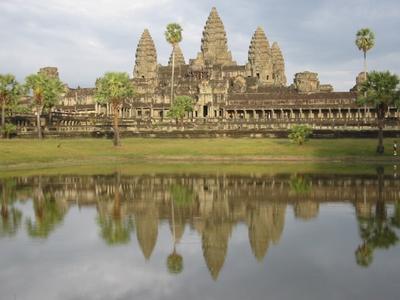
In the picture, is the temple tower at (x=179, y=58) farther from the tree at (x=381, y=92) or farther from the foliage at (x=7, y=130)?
the tree at (x=381, y=92)

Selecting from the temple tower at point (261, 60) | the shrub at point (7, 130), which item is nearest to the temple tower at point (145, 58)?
the temple tower at point (261, 60)

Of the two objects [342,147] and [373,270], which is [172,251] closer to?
[373,270]

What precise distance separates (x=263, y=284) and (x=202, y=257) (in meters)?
3.93

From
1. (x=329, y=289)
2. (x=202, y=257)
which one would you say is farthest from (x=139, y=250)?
(x=329, y=289)

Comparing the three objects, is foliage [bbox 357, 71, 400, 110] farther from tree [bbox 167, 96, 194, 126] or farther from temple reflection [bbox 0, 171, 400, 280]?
tree [bbox 167, 96, 194, 126]

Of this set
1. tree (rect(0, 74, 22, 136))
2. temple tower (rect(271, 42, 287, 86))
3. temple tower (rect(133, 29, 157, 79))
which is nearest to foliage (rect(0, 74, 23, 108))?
tree (rect(0, 74, 22, 136))

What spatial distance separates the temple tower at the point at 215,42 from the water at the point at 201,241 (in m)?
121

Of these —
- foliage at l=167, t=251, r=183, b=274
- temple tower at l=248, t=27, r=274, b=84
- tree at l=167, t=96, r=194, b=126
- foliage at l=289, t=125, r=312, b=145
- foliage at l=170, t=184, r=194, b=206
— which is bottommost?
foliage at l=170, t=184, r=194, b=206

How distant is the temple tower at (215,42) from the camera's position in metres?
162

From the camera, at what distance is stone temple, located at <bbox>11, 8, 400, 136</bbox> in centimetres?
9588

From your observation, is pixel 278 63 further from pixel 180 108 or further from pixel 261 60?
pixel 180 108

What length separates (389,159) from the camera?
65.6 meters

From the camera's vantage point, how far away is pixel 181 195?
1531 inches

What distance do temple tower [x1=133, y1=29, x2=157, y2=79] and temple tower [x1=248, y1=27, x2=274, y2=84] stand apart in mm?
26721
